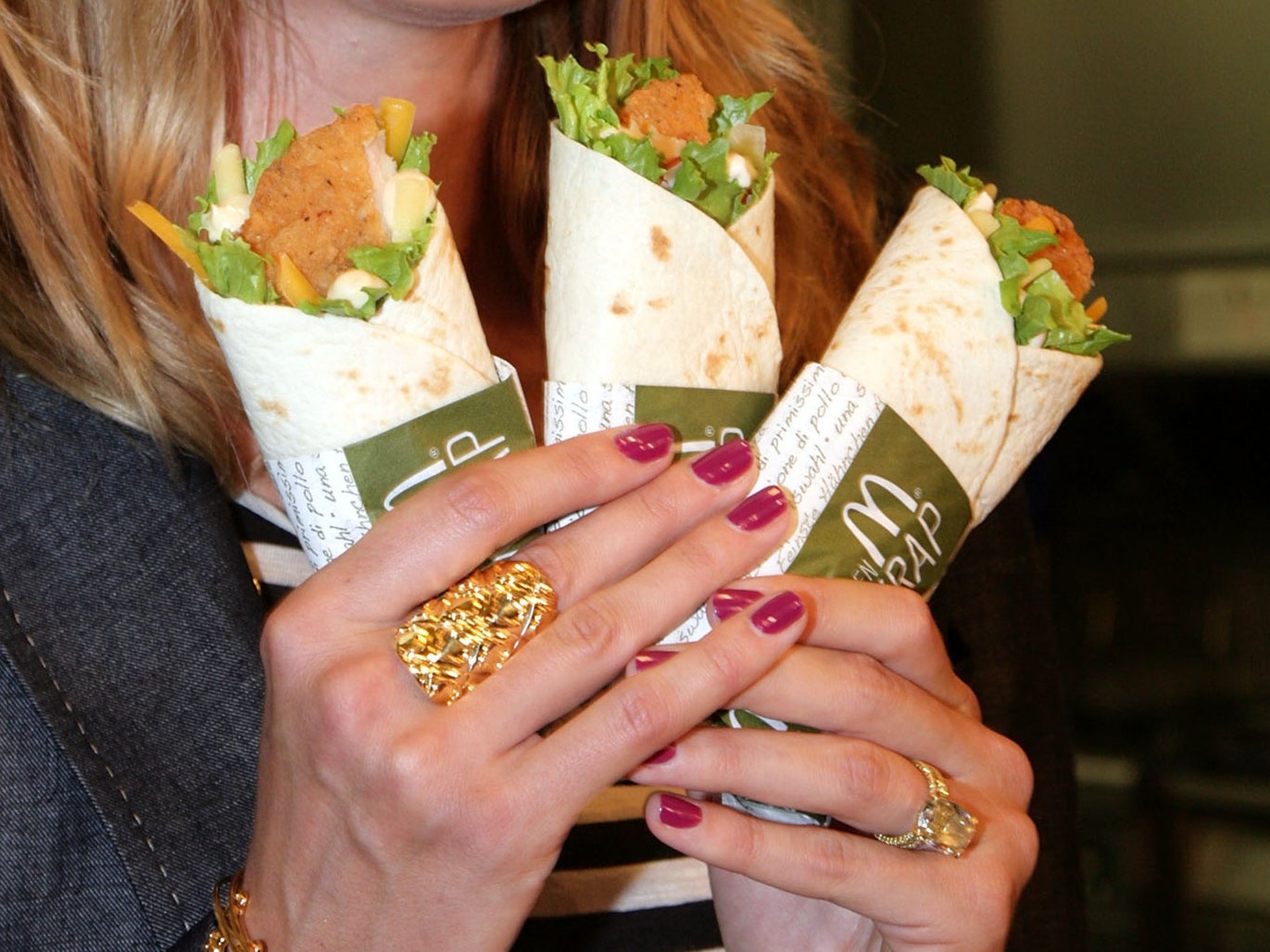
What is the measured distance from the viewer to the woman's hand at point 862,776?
92cm

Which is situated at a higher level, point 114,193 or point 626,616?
point 114,193

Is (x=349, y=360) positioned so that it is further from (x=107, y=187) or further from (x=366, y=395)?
(x=107, y=187)

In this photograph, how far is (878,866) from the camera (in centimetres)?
98

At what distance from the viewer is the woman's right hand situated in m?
0.83

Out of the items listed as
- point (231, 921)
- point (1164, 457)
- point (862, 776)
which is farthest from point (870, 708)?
point (1164, 457)

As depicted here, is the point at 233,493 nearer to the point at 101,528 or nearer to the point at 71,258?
the point at 101,528

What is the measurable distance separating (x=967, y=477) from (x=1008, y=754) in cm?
24

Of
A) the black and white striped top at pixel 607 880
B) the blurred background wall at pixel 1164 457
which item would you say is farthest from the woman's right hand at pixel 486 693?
the blurred background wall at pixel 1164 457

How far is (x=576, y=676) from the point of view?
0.84 metres

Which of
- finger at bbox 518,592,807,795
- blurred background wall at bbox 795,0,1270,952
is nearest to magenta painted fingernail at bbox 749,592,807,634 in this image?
finger at bbox 518,592,807,795

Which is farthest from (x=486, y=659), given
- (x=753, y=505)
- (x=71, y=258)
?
Answer: (x=71, y=258)

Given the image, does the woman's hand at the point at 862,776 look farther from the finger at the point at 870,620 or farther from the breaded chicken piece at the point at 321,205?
the breaded chicken piece at the point at 321,205

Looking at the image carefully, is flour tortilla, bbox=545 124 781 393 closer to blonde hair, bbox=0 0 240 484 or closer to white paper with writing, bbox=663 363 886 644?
white paper with writing, bbox=663 363 886 644

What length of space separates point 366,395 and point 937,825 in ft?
1.75
